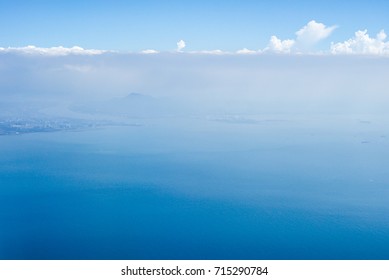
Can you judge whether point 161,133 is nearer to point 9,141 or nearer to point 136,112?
point 136,112

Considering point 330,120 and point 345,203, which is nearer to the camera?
point 345,203

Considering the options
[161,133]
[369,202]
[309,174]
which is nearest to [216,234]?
[369,202]

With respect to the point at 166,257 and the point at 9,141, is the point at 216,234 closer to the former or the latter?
the point at 166,257

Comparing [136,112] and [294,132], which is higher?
[136,112]

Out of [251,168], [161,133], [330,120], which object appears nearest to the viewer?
[251,168]
